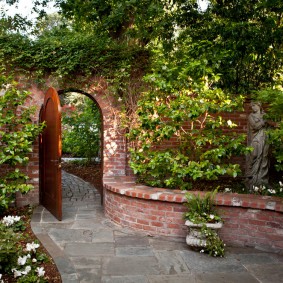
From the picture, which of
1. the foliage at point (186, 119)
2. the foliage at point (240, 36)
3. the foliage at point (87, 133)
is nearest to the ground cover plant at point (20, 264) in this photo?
the foliage at point (186, 119)

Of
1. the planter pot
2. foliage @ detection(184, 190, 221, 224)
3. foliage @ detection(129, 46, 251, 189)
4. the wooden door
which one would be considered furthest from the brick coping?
the wooden door

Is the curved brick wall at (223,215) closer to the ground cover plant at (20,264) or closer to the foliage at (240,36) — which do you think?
the ground cover plant at (20,264)

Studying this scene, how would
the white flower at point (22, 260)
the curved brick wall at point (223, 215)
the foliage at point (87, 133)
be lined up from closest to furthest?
the white flower at point (22, 260)
the curved brick wall at point (223, 215)
the foliage at point (87, 133)

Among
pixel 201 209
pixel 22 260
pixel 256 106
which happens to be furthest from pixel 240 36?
pixel 22 260

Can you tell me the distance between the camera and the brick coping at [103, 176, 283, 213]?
4453 millimetres

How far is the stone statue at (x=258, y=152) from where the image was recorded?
5391 mm

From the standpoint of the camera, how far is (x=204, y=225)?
13.9 feet

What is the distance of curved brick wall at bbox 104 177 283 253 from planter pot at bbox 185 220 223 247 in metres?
0.39

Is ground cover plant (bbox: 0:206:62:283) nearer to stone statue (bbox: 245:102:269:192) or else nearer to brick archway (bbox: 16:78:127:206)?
brick archway (bbox: 16:78:127:206)

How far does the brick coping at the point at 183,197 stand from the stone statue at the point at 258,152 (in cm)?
76

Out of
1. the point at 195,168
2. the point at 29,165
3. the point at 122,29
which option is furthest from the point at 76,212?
the point at 122,29

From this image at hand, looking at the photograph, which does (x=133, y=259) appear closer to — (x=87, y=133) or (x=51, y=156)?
(x=51, y=156)

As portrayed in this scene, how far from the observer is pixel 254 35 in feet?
22.3

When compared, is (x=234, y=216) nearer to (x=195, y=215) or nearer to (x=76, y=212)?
(x=195, y=215)
